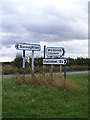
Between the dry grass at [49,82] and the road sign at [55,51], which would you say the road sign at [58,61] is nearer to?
the road sign at [55,51]

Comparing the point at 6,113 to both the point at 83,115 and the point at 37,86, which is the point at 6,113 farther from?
the point at 37,86

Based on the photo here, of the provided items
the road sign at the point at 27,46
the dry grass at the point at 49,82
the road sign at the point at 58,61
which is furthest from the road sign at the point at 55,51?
the dry grass at the point at 49,82

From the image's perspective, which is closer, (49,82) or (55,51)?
(49,82)

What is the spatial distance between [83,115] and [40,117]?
55.8 inches

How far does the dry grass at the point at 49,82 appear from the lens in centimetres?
1090

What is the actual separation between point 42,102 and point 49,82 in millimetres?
3278

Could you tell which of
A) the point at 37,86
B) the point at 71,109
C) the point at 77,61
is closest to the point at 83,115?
the point at 71,109

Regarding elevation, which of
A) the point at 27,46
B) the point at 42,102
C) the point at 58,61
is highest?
the point at 27,46

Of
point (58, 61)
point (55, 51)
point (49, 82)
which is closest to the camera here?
point (49, 82)

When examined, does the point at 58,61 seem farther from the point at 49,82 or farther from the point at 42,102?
the point at 42,102

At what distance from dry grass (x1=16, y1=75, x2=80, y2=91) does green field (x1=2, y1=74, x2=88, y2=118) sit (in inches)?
8.6

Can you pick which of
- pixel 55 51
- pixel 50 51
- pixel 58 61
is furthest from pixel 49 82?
pixel 50 51

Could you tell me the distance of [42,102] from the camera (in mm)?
8109

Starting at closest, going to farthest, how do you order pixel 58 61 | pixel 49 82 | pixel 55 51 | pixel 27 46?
pixel 49 82, pixel 58 61, pixel 27 46, pixel 55 51
